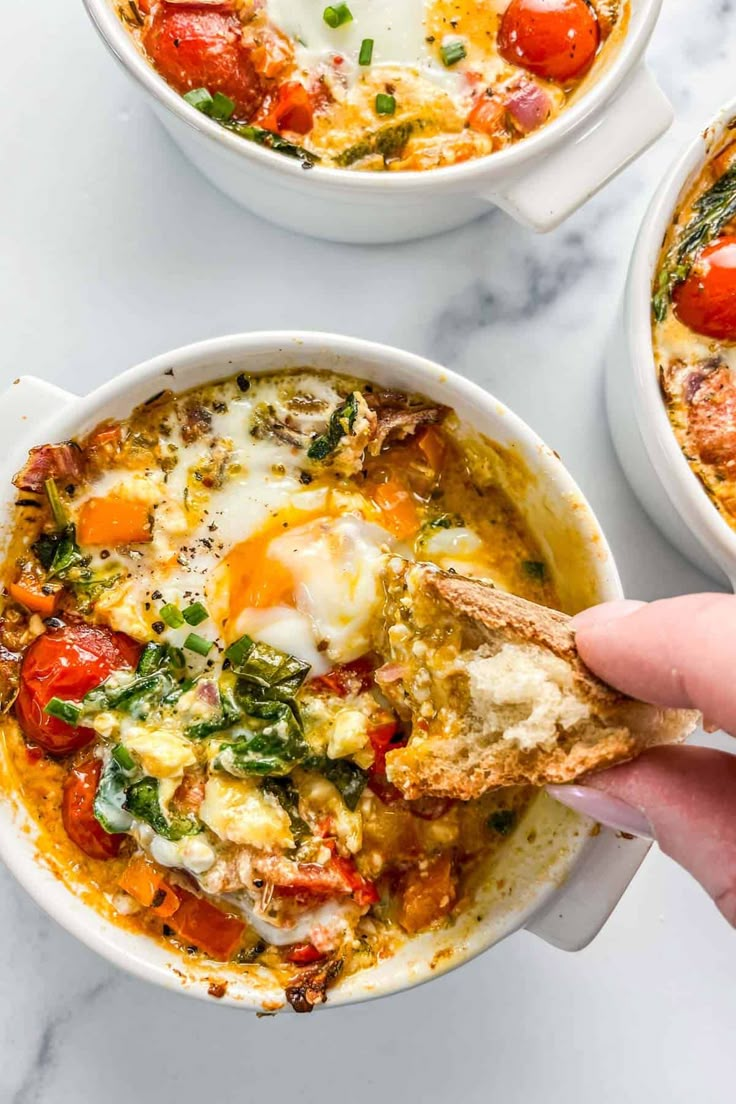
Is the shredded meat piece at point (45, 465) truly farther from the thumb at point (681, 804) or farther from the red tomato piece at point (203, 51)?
the thumb at point (681, 804)

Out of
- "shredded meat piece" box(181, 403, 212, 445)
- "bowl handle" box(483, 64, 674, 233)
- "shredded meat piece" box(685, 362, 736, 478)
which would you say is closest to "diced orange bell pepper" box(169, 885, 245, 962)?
"shredded meat piece" box(181, 403, 212, 445)

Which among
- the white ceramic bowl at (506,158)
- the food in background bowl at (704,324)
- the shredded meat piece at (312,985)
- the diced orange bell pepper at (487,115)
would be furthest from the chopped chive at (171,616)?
the diced orange bell pepper at (487,115)

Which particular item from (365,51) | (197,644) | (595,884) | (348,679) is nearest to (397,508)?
(348,679)

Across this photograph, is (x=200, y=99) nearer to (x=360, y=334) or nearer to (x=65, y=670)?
(x=360, y=334)

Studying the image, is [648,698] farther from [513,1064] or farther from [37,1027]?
[37,1027]

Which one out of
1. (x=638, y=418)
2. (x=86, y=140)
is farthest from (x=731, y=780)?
(x=86, y=140)

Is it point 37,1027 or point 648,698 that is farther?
point 37,1027
